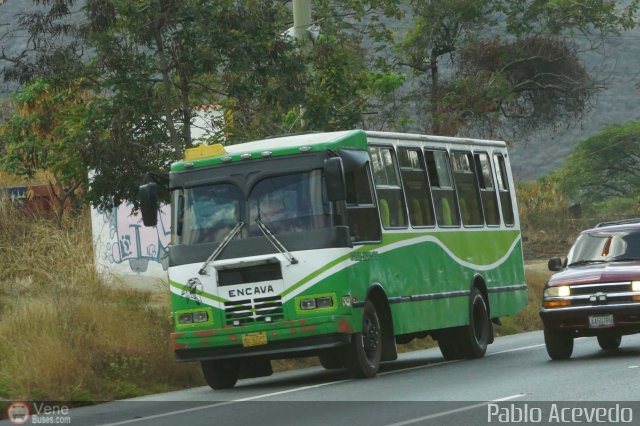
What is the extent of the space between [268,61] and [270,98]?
58 centimetres

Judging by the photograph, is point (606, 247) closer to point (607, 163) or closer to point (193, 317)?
point (193, 317)

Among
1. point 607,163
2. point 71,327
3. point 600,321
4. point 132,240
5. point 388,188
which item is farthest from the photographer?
point 607,163

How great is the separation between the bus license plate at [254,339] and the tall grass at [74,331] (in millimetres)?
1868

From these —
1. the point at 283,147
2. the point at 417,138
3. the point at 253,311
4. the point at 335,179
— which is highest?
the point at 417,138

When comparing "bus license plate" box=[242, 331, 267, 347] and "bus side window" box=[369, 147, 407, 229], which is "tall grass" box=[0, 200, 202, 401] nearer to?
"bus license plate" box=[242, 331, 267, 347]

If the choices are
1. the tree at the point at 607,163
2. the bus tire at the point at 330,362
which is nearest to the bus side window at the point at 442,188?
the bus tire at the point at 330,362

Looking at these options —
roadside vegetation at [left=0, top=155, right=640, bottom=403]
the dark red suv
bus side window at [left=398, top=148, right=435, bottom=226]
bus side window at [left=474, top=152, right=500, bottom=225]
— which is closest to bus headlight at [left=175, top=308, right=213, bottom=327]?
roadside vegetation at [left=0, top=155, right=640, bottom=403]

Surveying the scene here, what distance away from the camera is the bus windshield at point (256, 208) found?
18078 mm

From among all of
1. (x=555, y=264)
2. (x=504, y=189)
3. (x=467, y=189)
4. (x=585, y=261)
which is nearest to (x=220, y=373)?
(x=555, y=264)

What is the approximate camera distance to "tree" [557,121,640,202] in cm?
7038

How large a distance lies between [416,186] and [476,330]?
9.83 feet

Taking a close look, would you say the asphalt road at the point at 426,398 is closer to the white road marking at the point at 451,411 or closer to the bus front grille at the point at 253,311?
the white road marking at the point at 451,411

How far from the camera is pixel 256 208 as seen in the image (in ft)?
60.0

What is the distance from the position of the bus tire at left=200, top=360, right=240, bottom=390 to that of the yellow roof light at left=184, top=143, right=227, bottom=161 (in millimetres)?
2600
